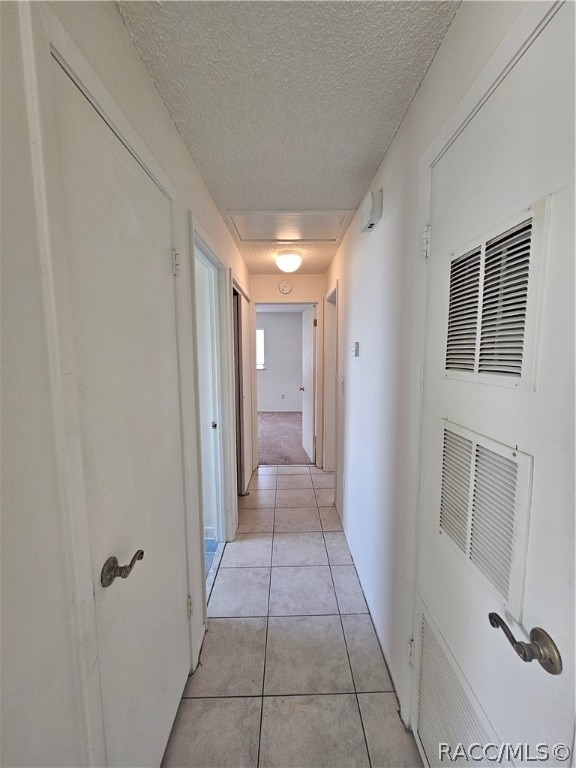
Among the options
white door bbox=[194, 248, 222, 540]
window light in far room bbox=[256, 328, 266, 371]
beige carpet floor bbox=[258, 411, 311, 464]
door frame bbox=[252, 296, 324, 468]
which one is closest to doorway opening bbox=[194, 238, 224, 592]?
white door bbox=[194, 248, 222, 540]

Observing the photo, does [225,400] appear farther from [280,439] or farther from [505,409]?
[280,439]

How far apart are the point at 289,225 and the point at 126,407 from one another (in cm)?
191

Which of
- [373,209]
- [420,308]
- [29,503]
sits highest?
[373,209]

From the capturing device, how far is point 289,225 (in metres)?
2.26

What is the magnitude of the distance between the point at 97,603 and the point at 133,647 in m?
0.31

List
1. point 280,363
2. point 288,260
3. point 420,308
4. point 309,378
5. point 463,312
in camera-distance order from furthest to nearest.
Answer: point 280,363
point 309,378
point 288,260
point 420,308
point 463,312

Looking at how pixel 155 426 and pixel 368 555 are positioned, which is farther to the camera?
pixel 368 555

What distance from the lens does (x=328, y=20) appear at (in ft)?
2.71

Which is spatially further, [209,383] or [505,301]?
[209,383]

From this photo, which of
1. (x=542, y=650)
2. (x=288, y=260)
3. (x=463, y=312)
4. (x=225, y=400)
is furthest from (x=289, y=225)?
(x=542, y=650)

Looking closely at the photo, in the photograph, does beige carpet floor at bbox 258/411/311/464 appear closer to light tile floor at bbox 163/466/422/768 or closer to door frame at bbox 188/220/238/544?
door frame at bbox 188/220/238/544

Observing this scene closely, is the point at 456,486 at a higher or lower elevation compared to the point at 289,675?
higher

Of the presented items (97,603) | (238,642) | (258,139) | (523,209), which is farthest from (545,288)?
(238,642)

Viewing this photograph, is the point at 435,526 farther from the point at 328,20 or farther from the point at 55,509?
the point at 328,20
